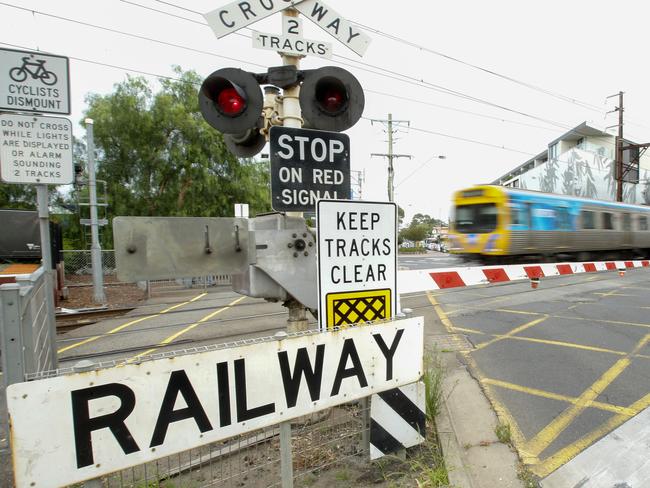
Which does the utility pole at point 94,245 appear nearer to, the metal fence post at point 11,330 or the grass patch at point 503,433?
the metal fence post at point 11,330

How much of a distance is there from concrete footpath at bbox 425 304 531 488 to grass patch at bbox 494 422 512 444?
0.12 ft

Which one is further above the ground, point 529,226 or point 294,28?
point 294,28

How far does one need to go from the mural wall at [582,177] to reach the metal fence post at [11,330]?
155ft

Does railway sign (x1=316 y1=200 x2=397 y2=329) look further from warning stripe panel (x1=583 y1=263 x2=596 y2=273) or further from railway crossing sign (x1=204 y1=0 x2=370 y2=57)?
warning stripe panel (x1=583 y1=263 x2=596 y2=273)

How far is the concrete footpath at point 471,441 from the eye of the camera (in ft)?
8.63

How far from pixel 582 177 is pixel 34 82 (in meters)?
51.8

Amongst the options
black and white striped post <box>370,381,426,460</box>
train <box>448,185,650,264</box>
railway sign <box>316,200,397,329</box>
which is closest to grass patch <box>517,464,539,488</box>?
black and white striped post <box>370,381,426,460</box>

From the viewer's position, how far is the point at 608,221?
45.1 ft

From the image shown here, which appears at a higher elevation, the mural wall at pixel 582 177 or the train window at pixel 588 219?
the mural wall at pixel 582 177

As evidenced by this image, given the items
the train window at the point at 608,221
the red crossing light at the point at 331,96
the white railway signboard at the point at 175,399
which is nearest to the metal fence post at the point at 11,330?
the white railway signboard at the point at 175,399

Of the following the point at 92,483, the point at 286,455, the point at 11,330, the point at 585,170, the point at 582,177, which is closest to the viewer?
the point at 92,483

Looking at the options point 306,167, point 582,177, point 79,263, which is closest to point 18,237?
point 79,263

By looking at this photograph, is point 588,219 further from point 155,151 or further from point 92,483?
point 155,151

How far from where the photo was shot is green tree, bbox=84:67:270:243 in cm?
1894
